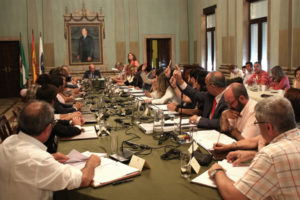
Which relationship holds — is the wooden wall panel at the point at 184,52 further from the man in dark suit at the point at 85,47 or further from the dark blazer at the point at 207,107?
the dark blazer at the point at 207,107

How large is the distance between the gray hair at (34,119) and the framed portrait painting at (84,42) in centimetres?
1222

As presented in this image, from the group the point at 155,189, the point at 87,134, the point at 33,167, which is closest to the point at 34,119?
the point at 33,167

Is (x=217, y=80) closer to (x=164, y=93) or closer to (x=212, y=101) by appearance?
(x=212, y=101)

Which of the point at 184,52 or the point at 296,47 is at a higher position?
the point at 184,52

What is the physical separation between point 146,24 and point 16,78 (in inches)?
233

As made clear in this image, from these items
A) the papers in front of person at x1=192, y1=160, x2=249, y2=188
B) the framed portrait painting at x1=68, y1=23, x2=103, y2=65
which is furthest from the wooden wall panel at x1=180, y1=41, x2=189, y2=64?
the papers in front of person at x1=192, y1=160, x2=249, y2=188

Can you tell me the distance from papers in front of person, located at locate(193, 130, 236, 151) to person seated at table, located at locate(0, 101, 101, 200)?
1.10 metres

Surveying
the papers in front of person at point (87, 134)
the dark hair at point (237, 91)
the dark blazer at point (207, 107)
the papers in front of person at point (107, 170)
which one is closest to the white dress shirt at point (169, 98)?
the dark blazer at point (207, 107)

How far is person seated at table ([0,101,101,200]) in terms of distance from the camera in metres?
2.03

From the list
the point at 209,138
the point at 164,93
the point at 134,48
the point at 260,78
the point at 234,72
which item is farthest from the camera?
the point at 134,48

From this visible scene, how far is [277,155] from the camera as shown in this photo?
1628mm

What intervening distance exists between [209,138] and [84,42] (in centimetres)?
1174

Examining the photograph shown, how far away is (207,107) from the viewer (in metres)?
4.25

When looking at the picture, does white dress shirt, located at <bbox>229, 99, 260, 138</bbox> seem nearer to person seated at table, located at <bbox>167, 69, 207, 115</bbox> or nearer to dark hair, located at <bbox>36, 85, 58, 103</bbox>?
person seated at table, located at <bbox>167, 69, 207, 115</bbox>
